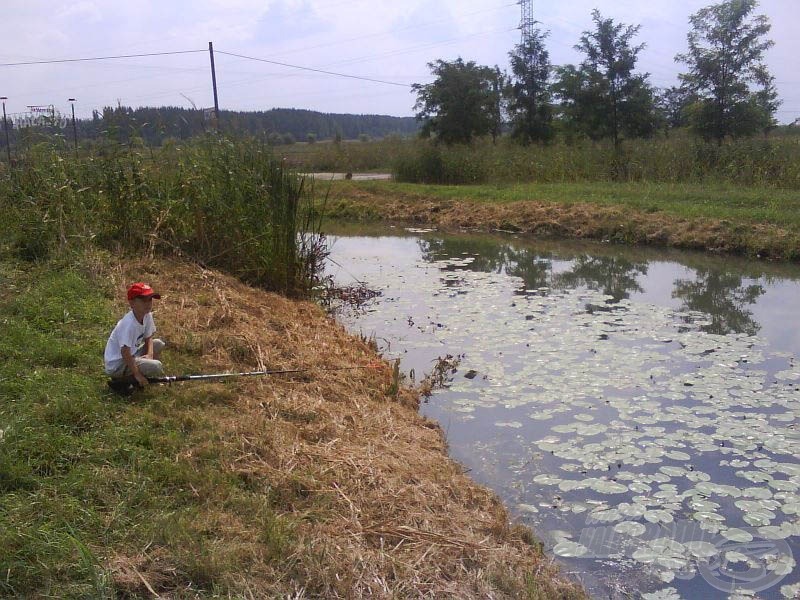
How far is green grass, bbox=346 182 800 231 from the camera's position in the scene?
45.3 feet

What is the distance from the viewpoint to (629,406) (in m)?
6.14

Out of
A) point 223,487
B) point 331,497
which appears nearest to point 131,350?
point 223,487

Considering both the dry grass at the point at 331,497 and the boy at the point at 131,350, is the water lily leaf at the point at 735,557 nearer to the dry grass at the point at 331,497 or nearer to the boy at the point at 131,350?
the dry grass at the point at 331,497

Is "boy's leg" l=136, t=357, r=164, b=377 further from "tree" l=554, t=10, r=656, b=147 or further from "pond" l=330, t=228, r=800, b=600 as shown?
"tree" l=554, t=10, r=656, b=147

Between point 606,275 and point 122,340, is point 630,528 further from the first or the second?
point 606,275

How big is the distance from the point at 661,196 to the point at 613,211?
1.37m

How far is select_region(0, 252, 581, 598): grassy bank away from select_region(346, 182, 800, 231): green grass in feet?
33.6

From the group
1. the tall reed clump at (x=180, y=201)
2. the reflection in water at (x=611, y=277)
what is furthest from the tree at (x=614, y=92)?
the tall reed clump at (x=180, y=201)

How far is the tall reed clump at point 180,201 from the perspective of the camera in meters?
8.28

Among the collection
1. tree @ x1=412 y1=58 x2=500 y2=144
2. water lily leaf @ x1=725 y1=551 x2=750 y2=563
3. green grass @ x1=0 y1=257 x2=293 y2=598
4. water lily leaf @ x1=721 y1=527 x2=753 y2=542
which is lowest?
water lily leaf @ x1=725 y1=551 x2=750 y2=563

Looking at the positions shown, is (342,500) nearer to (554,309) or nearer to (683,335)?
(683,335)

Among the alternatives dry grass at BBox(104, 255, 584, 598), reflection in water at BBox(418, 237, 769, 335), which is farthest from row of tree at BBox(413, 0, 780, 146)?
dry grass at BBox(104, 255, 584, 598)

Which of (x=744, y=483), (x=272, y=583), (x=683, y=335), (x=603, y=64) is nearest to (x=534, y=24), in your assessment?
(x=603, y=64)

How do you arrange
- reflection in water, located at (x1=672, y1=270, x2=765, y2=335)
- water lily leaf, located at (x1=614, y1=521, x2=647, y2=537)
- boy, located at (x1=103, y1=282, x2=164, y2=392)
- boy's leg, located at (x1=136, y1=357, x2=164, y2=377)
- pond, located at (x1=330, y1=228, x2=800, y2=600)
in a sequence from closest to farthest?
pond, located at (x1=330, y1=228, x2=800, y2=600)
water lily leaf, located at (x1=614, y1=521, x2=647, y2=537)
boy, located at (x1=103, y1=282, x2=164, y2=392)
boy's leg, located at (x1=136, y1=357, x2=164, y2=377)
reflection in water, located at (x1=672, y1=270, x2=765, y2=335)
